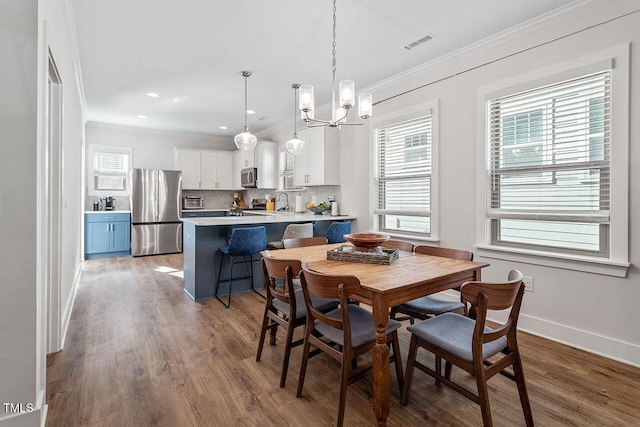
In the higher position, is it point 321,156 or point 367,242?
point 321,156

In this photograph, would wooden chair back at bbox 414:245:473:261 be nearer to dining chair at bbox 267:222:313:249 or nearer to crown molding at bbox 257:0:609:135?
dining chair at bbox 267:222:313:249

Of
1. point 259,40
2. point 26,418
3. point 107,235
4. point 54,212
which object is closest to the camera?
point 26,418

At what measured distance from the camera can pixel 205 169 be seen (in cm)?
721

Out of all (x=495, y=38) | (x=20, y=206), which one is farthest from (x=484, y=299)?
(x=495, y=38)

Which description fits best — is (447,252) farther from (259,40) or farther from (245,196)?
(245,196)

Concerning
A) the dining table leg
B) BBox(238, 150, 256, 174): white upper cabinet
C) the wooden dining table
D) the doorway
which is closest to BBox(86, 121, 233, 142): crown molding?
BBox(238, 150, 256, 174): white upper cabinet

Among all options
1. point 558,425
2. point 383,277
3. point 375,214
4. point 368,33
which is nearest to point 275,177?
point 375,214

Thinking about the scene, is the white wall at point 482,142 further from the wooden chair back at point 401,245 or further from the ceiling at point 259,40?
the wooden chair back at point 401,245

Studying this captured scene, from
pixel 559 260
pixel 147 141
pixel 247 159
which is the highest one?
pixel 147 141

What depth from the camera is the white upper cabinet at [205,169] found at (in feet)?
22.8

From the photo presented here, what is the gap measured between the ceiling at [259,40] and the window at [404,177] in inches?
27.6

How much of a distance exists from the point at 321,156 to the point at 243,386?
11.6ft

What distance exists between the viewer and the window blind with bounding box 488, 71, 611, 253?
243cm

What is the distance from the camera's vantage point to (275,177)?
21.8 feet
